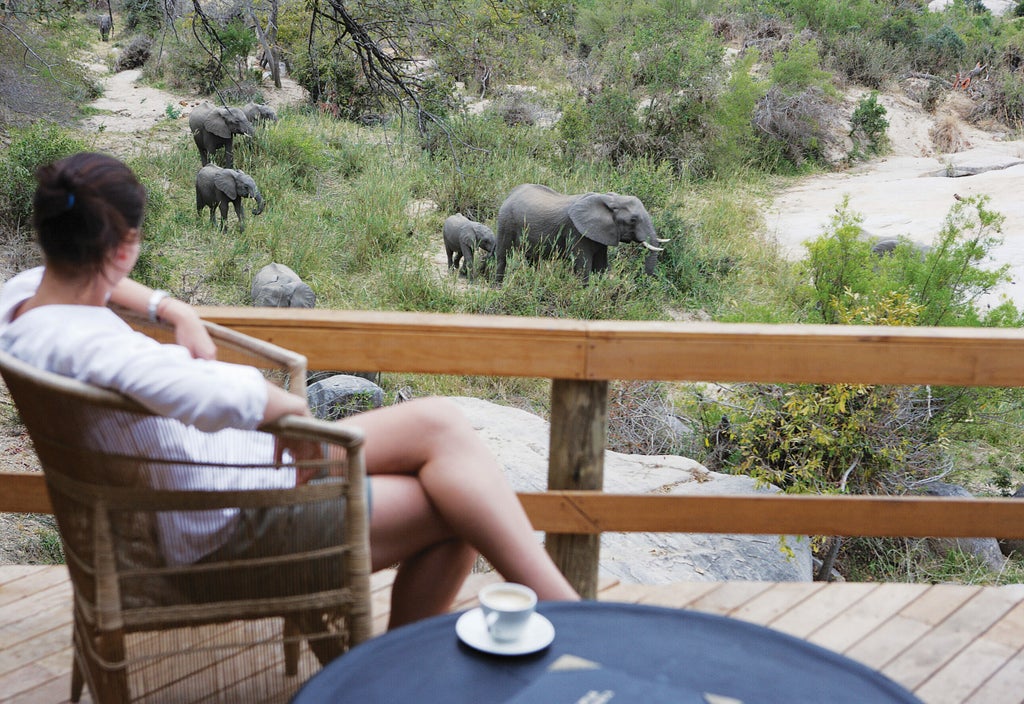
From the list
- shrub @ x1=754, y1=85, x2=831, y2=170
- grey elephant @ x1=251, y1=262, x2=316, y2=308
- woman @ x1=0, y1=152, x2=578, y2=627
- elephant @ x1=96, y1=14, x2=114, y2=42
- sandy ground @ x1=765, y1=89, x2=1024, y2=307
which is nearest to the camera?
woman @ x1=0, y1=152, x2=578, y2=627

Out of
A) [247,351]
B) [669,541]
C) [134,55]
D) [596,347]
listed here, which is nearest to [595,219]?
[669,541]

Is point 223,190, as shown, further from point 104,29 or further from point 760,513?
point 104,29

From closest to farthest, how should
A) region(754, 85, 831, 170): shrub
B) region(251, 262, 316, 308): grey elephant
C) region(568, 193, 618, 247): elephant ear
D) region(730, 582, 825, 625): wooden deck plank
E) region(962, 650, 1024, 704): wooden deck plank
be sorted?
region(962, 650, 1024, 704): wooden deck plank, region(730, 582, 825, 625): wooden deck plank, region(251, 262, 316, 308): grey elephant, region(568, 193, 618, 247): elephant ear, region(754, 85, 831, 170): shrub

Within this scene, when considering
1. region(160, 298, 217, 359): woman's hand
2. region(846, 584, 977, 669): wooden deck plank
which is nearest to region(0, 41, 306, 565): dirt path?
region(160, 298, 217, 359): woman's hand

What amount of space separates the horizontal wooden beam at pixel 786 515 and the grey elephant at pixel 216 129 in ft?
29.7

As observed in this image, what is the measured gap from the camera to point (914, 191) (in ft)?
36.2

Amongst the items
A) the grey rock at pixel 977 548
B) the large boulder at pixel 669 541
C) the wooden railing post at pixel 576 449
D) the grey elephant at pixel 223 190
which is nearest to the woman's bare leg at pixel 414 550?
the wooden railing post at pixel 576 449

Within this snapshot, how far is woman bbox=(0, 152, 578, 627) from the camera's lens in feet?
3.93

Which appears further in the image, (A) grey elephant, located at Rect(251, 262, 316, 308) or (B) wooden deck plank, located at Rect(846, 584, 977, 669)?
(A) grey elephant, located at Rect(251, 262, 316, 308)

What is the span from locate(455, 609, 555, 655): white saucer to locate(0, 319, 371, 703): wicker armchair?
21cm

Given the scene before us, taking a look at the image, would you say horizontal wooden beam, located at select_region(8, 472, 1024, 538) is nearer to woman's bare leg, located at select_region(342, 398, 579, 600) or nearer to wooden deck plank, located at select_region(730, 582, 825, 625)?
wooden deck plank, located at select_region(730, 582, 825, 625)

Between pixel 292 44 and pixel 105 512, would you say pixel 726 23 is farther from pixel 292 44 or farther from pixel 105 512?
→ pixel 105 512

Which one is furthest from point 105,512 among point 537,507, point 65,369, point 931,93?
point 931,93

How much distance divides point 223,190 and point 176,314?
7.48 meters
